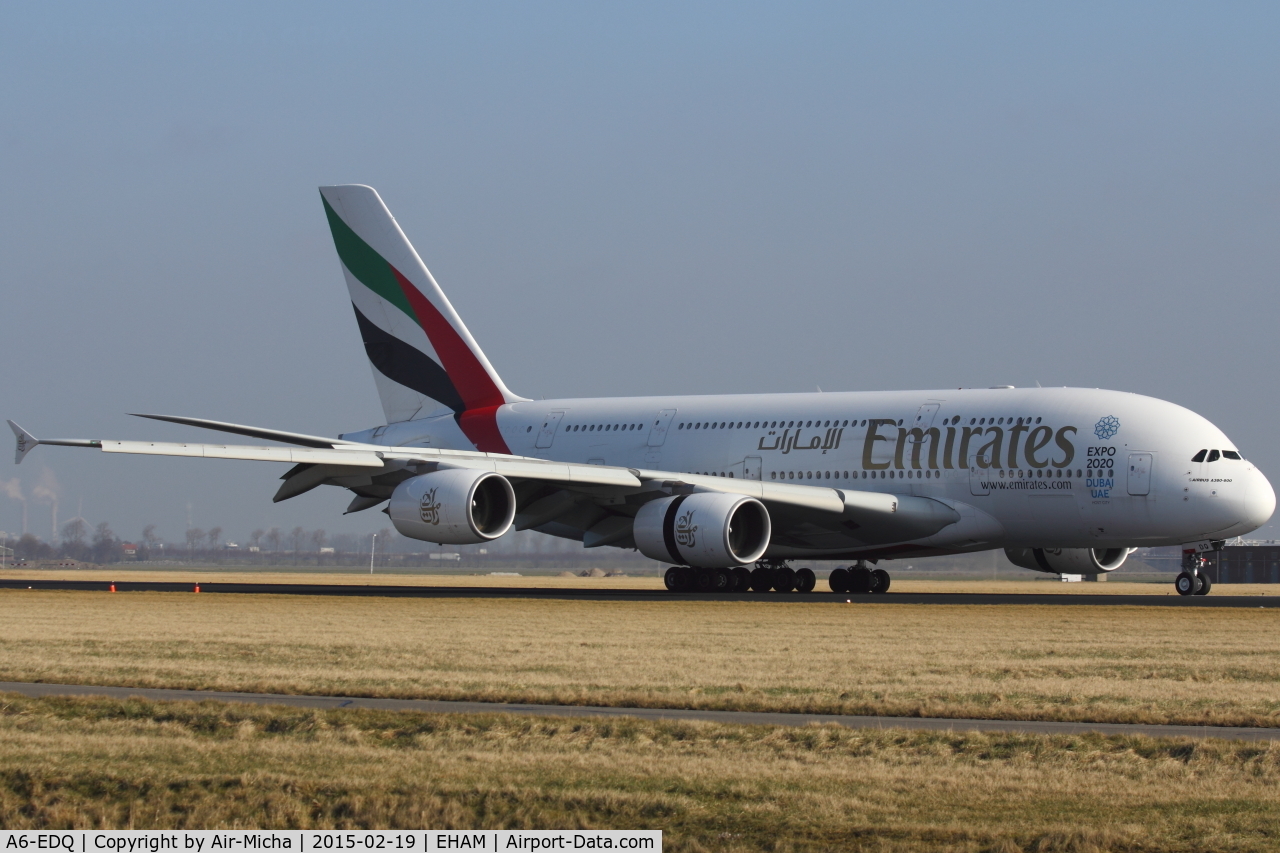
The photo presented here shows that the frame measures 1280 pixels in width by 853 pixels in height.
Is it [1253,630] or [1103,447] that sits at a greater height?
[1103,447]

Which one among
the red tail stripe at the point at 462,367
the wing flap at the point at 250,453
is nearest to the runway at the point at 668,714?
the wing flap at the point at 250,453

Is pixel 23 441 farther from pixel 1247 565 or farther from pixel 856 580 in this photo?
pixel 1247 565

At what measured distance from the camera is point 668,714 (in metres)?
13.2

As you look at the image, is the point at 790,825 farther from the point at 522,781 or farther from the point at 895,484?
the point at 895,484

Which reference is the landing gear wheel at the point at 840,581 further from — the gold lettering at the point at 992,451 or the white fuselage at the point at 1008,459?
the gold lettering at the point at 992,451

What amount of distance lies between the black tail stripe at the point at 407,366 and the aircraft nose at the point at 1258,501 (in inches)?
771

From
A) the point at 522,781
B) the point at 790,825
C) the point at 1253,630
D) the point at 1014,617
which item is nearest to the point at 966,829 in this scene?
the point at 790,825

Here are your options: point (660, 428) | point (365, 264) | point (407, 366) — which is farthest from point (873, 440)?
point (365, 264)

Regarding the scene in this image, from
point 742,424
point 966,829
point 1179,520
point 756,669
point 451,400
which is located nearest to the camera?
point 966,829

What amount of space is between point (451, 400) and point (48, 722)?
2872 centimetres

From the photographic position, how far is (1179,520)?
3111cm

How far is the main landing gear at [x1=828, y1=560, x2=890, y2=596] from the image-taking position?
3603 cm

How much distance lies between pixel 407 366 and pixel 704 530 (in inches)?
535

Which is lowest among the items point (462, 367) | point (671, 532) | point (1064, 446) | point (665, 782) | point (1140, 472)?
point (665, 782)
